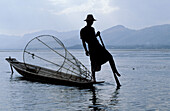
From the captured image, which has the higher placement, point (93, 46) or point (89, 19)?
point (89, 19)

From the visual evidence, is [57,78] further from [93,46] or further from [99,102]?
[99,102]

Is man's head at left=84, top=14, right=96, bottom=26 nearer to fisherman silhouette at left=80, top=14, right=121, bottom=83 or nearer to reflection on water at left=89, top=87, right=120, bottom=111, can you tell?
fisherman silhouette at left=80, top=14, right=121, bottom=83

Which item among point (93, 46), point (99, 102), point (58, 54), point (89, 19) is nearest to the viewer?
point (99, 102)

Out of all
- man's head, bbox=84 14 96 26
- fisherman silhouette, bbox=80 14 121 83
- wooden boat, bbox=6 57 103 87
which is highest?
man's head, bbox=84 14 96 26

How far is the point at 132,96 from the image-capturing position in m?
13.2

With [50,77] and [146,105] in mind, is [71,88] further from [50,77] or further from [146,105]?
[146,105]

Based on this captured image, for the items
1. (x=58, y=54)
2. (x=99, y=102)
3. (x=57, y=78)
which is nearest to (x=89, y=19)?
(x=57, y=78)

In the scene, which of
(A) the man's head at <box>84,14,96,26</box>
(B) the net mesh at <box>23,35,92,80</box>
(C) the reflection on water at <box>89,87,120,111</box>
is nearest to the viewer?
(C) the reflection on water at <box>89,87,120,111</box>

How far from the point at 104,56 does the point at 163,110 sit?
17.6 ft

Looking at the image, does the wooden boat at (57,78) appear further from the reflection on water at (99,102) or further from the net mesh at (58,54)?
the reflection on water at (99,102)

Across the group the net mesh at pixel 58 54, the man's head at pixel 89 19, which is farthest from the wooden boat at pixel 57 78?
the man's head at pixel 89 19

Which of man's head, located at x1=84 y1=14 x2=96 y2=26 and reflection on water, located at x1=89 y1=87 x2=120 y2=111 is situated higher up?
man's head, located at x1=84 y1=14 x2=96 y2=26

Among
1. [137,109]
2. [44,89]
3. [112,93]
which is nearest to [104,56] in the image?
[112,93]

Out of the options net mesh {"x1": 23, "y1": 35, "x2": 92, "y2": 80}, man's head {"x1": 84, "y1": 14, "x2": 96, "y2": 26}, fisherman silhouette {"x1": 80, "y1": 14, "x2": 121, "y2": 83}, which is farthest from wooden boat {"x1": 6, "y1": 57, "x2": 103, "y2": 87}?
man's head {"x1": 84, "y1": 14, "x2": 96, "y2": 26}
